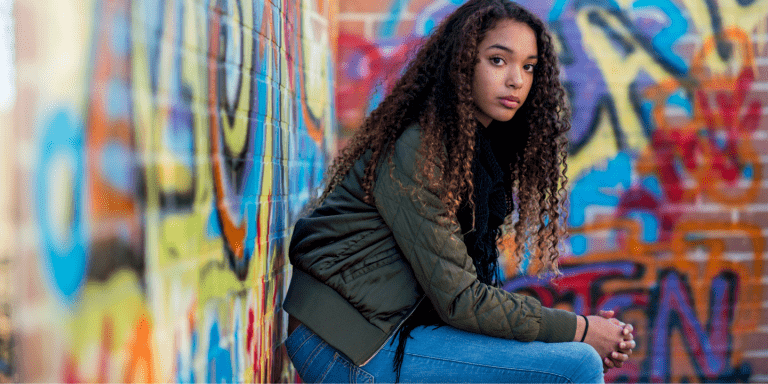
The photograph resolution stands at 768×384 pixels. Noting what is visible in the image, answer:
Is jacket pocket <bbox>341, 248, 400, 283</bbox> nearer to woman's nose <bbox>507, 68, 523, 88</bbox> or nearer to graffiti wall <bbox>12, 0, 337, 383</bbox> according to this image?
graffiti wall <bbox>12, 0, 337, 383</bbox>

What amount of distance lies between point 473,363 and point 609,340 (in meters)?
0.43

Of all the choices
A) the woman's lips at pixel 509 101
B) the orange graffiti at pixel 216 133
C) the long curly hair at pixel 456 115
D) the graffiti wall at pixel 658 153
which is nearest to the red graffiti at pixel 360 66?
the graffiti wall at pixel 658 153

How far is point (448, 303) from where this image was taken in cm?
157

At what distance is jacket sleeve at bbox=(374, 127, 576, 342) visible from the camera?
1.56 metres

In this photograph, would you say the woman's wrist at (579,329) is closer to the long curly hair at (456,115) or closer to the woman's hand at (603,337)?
the woman's hand at (603,337)

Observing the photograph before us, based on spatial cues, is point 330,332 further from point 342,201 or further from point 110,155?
point 110,155

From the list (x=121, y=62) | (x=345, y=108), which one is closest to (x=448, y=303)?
(x=121, y=62)

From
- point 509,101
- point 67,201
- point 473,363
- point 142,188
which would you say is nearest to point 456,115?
point 509,101

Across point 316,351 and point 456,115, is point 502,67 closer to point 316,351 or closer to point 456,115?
point 456,115

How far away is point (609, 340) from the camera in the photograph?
1716 millimetres

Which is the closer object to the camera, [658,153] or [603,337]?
[603,337]

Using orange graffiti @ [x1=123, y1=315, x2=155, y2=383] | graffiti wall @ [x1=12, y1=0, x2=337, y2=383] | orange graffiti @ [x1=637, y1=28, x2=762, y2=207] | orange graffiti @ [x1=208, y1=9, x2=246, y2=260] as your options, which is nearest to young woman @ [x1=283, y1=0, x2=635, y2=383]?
graffiti wall @ [x1=12, y1=0, x2=337, y2=383]

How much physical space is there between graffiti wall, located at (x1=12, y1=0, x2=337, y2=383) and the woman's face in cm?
63

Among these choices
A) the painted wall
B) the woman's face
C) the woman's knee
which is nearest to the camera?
the painted wall
